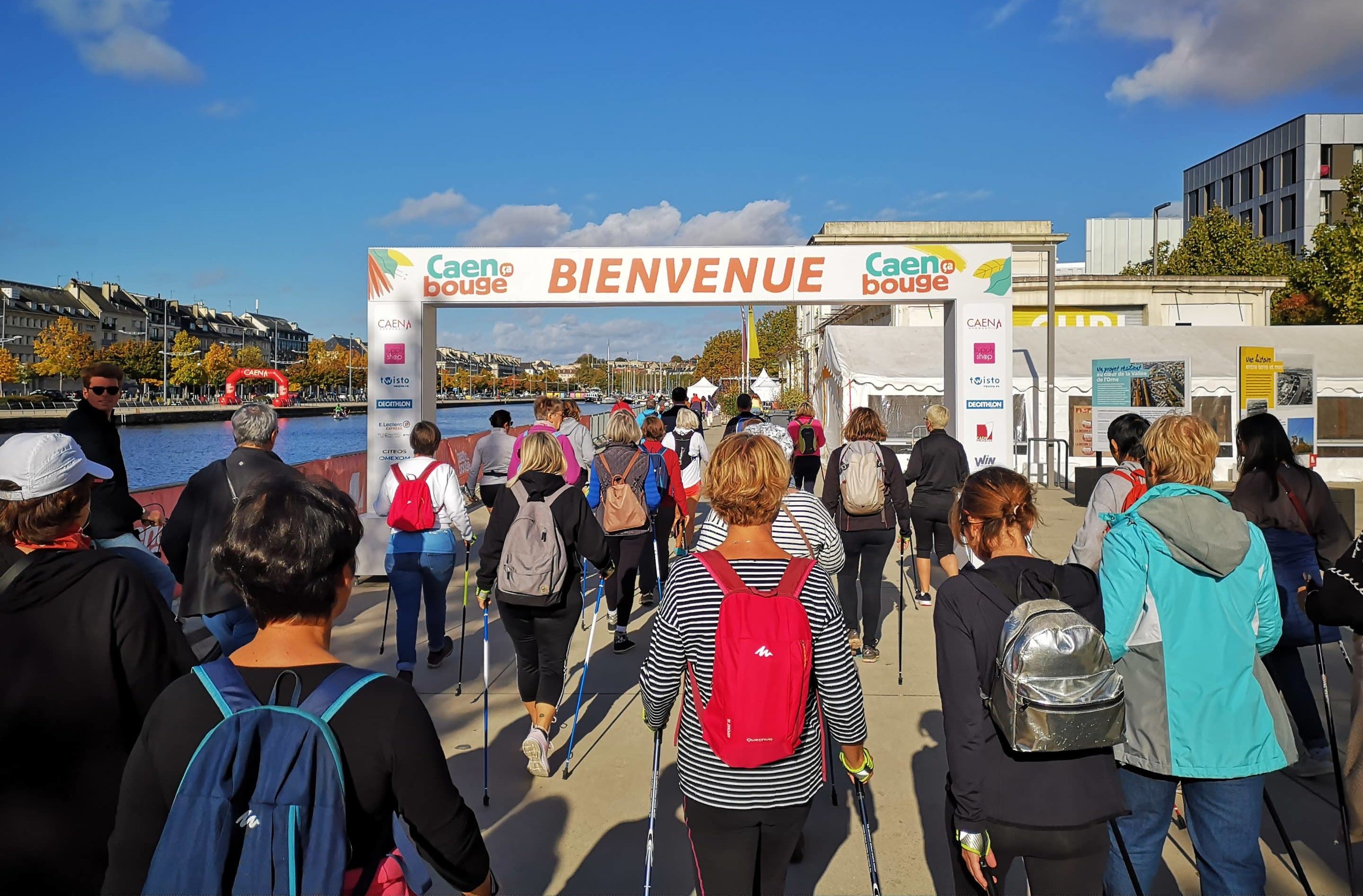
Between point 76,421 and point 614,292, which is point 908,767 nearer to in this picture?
point 76,421

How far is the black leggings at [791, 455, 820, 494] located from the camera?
39.3ft

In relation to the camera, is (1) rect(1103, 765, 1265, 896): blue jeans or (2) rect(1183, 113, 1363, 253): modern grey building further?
(2) rect(1183, 113, 1363, 253): modern grey building

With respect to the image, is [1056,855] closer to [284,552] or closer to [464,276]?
[284,552]

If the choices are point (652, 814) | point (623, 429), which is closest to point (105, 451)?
point (623, 429)

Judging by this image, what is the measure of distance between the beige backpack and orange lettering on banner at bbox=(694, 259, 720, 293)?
11.9 feet

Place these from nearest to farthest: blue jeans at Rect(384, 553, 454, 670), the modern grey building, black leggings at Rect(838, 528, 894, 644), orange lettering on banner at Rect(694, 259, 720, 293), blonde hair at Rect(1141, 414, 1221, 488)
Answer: blonde hair at Rect(1141, 414, 1221, 488), blue jeans at Rect(384, 553, 454, 670), black leggings at Rect(838, 528, 894, 644), orange lettering on banner at Rect(694, 259, 720, 293), the modern grey building

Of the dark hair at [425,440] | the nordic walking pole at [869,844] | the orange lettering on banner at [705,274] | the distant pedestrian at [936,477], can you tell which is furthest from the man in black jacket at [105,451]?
the orange lettering on banner at [705,274]

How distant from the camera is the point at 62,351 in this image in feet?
262

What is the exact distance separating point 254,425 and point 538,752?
2.41 meters

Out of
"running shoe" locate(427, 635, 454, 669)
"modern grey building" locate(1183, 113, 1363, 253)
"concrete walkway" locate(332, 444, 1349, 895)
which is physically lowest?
"concrete walkway" locate(332, 444, 1349, 895)

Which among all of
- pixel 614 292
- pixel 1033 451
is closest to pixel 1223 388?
pixel 1033 451

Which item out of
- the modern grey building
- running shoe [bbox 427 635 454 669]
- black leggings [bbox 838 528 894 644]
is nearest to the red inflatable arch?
the modern grey building

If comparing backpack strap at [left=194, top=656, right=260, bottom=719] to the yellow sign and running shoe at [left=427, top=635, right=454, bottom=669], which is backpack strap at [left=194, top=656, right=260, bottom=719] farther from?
the yellow sign

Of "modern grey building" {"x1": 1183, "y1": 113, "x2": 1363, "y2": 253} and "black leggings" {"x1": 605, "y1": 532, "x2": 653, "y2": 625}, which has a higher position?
"modern grey building" {"x1": 1183, "y1": 113, "x2": 1363, "y2": 253}
